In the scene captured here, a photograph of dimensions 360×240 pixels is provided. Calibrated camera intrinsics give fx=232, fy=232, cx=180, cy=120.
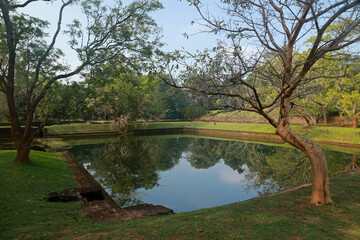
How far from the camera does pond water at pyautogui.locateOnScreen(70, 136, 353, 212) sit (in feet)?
30.5

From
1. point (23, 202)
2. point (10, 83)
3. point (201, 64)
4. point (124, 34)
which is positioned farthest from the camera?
→ point (124, 34)

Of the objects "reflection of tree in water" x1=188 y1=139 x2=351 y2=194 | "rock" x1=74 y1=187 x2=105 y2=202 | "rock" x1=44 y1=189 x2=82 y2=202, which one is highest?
"rock" x1=44 y1=189 x2=82 y2=202

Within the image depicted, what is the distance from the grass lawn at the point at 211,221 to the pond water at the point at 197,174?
8.68ft

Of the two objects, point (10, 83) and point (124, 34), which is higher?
point (124, 34)

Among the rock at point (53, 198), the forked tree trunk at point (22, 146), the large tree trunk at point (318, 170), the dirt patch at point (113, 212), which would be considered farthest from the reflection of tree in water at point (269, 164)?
the forked tree trunk at point (22, 146)

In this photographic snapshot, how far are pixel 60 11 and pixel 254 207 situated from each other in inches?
488

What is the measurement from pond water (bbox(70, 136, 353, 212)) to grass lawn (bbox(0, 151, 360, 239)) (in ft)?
8.68

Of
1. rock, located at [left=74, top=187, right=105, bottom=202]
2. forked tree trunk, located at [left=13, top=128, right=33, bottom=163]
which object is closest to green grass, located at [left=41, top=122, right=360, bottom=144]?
rock, located at [left=74, top=187, right=105, bottom=202]

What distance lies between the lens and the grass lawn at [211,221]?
4.42 m

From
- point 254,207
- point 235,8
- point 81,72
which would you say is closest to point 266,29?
point 235,8

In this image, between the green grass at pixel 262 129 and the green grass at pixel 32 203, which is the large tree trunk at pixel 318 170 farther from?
the green grass at pixel 262 129

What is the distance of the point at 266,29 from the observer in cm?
585

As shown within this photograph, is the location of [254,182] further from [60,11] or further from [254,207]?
[60,11]

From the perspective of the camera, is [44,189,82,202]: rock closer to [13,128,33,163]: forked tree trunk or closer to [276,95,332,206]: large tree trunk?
[13,128,33,163]: forked tree trunk
